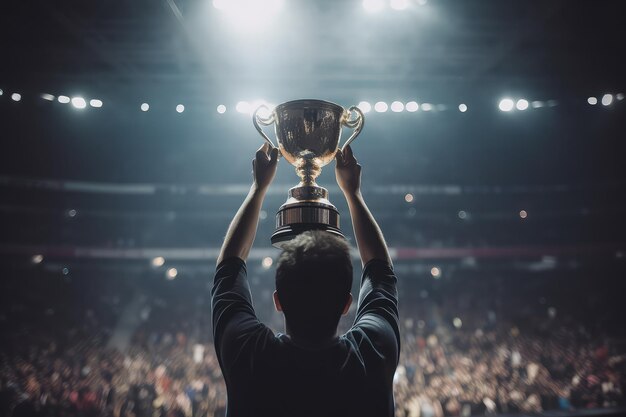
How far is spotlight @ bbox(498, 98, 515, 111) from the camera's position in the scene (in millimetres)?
6762

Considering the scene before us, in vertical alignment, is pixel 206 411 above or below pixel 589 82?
below

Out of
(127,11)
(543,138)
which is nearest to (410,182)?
(543,138)

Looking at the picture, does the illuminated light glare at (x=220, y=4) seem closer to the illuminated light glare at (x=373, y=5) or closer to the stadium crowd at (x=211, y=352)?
the illuminated light glare at (x=373, y=5)

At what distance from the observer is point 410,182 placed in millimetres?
14195

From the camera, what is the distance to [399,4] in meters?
4.45

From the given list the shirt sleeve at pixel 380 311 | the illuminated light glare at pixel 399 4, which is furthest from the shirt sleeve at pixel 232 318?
the illuminated light glare at pixel 399 4

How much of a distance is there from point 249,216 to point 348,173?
1.23 feet

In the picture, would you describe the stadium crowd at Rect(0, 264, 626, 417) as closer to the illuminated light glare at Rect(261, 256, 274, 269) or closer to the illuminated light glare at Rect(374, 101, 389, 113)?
the illuminated light glare at Rect(261, 256, 274, 269)

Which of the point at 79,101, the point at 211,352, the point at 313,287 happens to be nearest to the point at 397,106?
the point at 79,101

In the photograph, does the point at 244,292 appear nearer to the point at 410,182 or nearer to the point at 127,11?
the point at 127,11

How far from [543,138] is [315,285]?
10.4 metres

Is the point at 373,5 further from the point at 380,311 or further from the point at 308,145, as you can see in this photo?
the point at 380,311

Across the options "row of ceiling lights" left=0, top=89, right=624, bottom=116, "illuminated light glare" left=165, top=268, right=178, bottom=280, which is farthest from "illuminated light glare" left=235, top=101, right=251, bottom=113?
"illuminated light glare" left=165, top=268, right=178, bottom=280

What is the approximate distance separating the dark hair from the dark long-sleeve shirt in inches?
0.9
